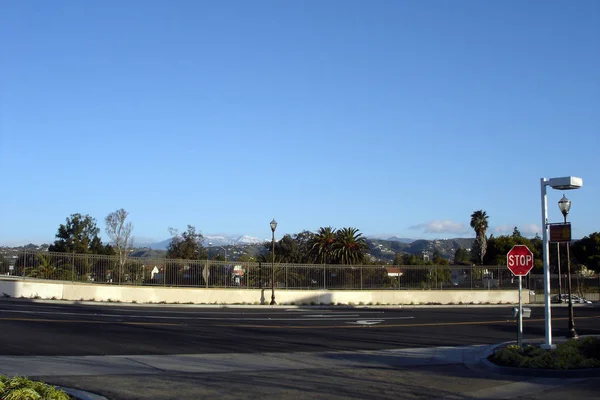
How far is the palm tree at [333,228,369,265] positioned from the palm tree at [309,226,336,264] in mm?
538

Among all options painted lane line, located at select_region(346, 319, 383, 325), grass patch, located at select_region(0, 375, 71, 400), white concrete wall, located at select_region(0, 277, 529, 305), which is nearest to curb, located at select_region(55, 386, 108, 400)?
grass patch, located at select_region(0, 375, 71, 400)

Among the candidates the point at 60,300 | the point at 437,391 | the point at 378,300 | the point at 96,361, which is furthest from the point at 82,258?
the point at 437,391

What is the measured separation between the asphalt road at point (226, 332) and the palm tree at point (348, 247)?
1248 inches

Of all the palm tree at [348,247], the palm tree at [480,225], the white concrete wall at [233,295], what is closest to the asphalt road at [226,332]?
the white concrete wall at [233,295]

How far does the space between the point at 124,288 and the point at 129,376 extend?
22.2m

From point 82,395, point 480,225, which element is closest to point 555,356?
point 82,395

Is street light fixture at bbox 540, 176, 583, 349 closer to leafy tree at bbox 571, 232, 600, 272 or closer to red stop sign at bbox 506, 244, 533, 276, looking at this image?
red stop sign at bbox 506, 244, 533, 276

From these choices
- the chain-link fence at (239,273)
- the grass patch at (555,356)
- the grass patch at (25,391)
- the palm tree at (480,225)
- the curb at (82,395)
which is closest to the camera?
the grass patch at (25,391)

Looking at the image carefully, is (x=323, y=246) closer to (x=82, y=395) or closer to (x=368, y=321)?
Answer: (x=368, y=321)

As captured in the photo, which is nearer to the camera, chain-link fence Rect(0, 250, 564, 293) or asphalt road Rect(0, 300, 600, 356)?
asphalt road Rect(0, 300, 600, 356)

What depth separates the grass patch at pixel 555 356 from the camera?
43.2ft

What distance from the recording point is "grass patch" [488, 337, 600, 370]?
518 inches

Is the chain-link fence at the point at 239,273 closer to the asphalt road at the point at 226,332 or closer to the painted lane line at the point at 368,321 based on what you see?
the asphalt road at the point at 226,332

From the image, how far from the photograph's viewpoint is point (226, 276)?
118 ft
